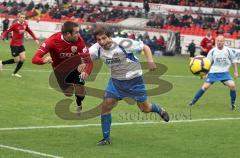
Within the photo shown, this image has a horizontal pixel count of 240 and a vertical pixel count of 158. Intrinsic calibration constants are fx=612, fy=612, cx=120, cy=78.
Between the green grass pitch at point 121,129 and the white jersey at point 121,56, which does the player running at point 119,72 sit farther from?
the green grass pitch at point 121,129

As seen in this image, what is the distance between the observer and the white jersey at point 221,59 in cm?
1784

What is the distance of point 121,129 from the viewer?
1380cm

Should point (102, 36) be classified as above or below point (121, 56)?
above

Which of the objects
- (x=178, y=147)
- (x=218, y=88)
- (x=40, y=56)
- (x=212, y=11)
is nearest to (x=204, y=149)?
(x=178, y=147)

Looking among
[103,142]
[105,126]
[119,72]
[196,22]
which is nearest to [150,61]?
[119,72]

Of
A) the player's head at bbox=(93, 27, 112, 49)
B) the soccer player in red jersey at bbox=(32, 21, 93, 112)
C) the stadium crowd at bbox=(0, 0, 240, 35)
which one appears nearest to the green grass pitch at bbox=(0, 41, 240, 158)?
the soccer player in red jersey at bbox=(32, 21, 93, 112)

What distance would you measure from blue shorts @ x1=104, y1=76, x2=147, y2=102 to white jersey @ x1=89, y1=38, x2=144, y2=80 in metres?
0.10

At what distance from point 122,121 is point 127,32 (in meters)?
32.0

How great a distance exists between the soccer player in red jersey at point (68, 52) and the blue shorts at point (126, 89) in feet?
2.71

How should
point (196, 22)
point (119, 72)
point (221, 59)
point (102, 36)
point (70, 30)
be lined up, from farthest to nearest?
point (196, 22) < point (221, 59) < point (70, 30) < point (119, 72) < point (102, 36)

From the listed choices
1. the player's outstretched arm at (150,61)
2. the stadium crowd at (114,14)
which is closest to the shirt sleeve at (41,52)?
the player's outstretched arm at (150,61)

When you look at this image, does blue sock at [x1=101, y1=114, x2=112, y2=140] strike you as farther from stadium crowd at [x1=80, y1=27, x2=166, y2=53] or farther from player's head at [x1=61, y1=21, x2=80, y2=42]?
stadium crowd at [x1=80, y1=27, x2=166, y2=53]

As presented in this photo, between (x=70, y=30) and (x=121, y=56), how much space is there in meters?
1.56

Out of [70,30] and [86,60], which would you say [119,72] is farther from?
[70,30]
